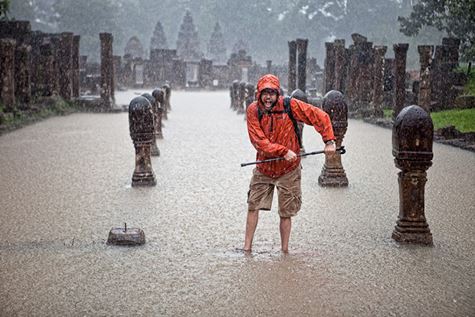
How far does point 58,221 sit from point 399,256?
3.54 meters

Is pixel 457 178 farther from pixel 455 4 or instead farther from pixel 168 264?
pixel 455 4

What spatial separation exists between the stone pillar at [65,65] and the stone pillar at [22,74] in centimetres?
403

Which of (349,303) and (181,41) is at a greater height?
(181,41)

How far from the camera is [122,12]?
8062 centimetres

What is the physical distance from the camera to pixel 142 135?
866 centimetres

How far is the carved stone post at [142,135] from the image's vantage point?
843 centimetres

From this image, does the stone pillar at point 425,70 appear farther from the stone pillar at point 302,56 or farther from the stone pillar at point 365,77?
the stone pillar at point 302,56

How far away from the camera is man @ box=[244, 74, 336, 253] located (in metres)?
5.18

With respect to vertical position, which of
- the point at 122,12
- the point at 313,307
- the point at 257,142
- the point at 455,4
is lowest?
the point at 313,307

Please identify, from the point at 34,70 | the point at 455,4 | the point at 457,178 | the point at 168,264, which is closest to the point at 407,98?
the point at 455,4

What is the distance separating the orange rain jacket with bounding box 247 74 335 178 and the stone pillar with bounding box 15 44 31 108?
1509cm

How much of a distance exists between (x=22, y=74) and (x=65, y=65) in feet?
14.6

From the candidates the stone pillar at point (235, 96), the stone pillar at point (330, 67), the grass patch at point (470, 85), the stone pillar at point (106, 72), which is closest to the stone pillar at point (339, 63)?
the stone pillar at point (330, 67)

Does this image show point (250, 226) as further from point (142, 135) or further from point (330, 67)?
point (330, 67)
